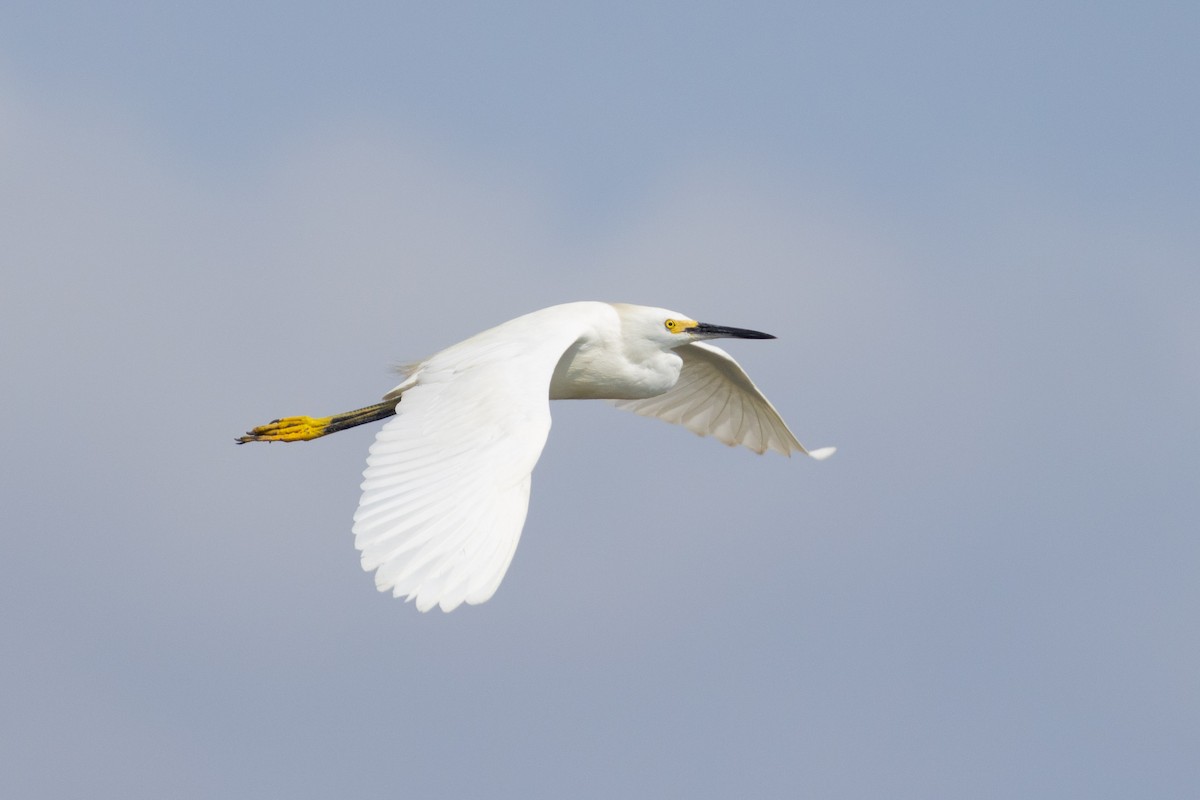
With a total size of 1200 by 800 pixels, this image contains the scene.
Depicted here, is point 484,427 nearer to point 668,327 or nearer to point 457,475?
point 457,475

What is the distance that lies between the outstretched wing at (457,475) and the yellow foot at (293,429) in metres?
2.04

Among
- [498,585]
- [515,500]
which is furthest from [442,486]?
[498,585]

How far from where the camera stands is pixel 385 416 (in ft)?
43.0

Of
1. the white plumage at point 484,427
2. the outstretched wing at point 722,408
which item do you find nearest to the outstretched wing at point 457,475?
the white plumage at point 484,427

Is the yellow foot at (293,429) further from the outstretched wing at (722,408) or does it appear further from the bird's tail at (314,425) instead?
the outstretched wing at (722,408)

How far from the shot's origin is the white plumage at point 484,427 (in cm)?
862

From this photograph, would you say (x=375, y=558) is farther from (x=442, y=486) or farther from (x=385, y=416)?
(x=385, y=416)

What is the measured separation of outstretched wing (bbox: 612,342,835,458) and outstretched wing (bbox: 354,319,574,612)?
3.93 metres

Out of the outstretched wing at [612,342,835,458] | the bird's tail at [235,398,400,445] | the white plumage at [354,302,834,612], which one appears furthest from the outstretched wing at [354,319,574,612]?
the outstretched wing at [612,342,835,458]

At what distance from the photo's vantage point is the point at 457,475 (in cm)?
942

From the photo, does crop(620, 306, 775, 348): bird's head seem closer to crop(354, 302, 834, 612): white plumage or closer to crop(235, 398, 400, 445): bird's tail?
crop(354, 302, 834, 612): white plumage

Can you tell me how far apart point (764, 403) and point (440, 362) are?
14.6ft

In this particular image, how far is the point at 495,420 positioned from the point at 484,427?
0.28 ft

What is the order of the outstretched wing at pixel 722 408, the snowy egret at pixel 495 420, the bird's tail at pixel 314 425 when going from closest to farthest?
1. the snowy egret at pixel 495 420
2. the bird's tail at pixel 314 425
3. the outstretched wing at pixel 722 408
